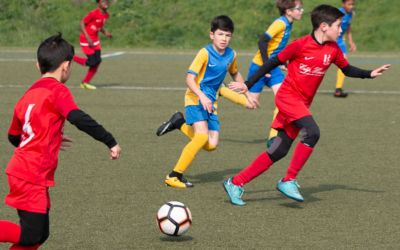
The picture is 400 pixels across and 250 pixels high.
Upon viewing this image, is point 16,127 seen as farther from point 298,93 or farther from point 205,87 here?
point 205,87

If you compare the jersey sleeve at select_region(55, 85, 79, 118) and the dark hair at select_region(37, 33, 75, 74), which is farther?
the dark hair at select_region(37, 33, 75, 74)

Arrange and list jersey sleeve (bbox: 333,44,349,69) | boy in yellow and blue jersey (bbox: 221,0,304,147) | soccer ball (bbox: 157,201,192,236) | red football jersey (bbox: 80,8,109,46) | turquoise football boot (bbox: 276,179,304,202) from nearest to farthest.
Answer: soccer ball (bbox: 157,201,192,236) → turquoise football boot (bbox: 276,179,304,202) → jersey sleeve (bbox: 333,44,349,69) → boy in yellow and blue jersey (bbox: 221,0,304,147) → red football jersey (bbox: 80,8,109,46)

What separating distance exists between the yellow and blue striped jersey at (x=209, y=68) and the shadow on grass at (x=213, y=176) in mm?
799

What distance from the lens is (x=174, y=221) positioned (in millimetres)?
6430

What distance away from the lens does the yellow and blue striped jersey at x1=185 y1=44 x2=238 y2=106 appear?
27.6 ft

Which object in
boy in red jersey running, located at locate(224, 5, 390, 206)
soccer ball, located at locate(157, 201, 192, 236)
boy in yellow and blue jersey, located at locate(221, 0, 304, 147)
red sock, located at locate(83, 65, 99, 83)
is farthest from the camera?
red sock, located at locate(83, 65, 99, 83)

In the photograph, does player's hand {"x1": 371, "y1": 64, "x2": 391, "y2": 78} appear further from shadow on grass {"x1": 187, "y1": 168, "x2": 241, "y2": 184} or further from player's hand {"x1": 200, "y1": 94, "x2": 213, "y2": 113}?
shadow on grass {"x1": 187, "y1": 168, "x2": 241, "y2": 184}

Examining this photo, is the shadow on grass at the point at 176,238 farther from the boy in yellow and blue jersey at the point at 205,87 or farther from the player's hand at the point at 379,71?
the player's hand at the point at 379,71

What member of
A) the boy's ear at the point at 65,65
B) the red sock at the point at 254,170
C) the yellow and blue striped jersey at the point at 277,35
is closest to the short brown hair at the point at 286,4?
the yellow and blue striped jersey at the point at 277,35

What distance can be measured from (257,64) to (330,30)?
3794 millimetres

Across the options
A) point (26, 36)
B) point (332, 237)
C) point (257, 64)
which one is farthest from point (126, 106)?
point (26, 36)

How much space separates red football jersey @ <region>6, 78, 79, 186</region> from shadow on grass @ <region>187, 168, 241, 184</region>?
142 inches

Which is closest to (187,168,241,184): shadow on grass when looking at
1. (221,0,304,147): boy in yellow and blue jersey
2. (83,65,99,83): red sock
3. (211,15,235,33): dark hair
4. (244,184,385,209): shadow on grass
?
(244,184,385,209): shadow on grass

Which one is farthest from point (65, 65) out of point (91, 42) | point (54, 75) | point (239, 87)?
point (91, 42)
